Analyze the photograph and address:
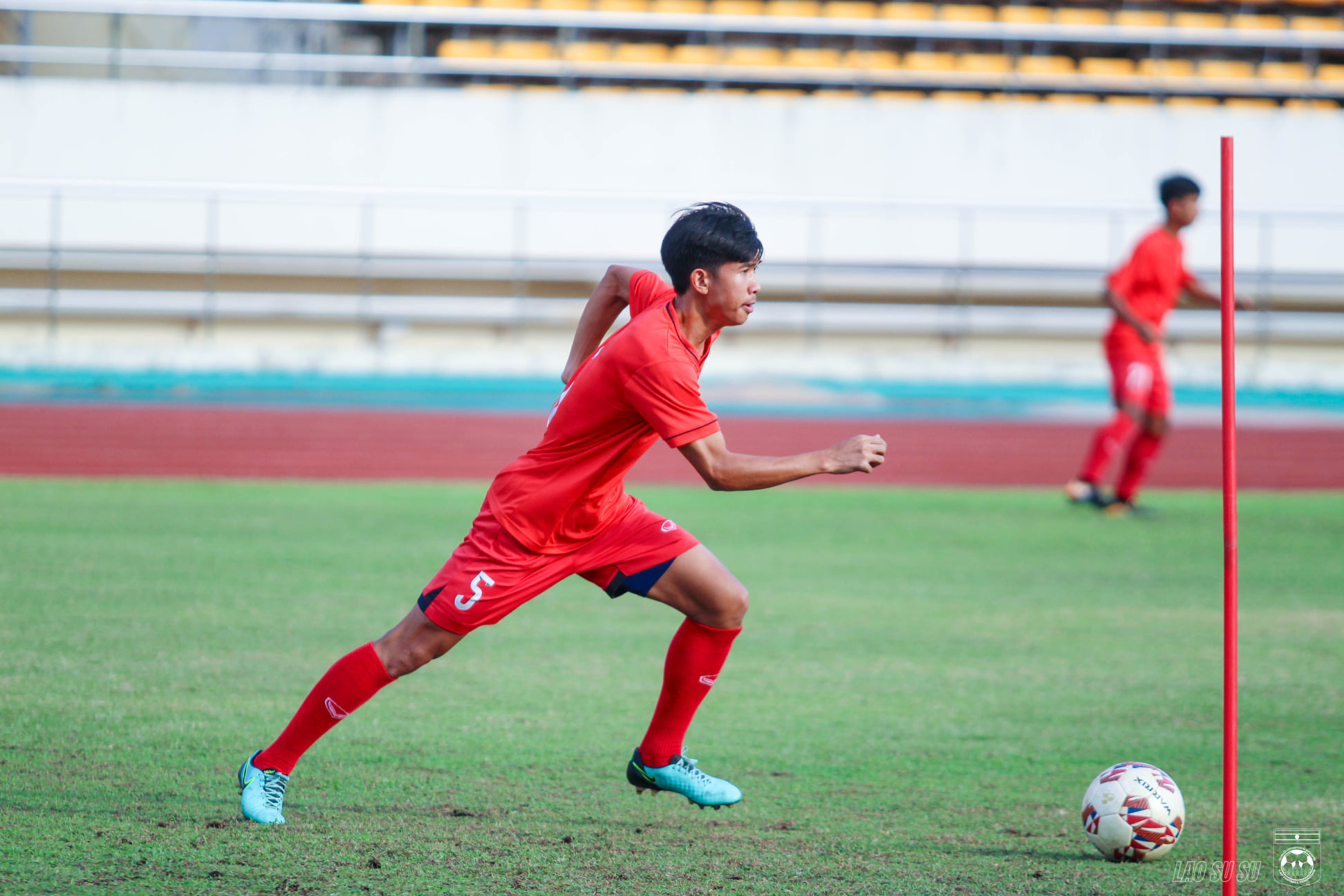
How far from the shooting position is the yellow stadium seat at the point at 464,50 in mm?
20484

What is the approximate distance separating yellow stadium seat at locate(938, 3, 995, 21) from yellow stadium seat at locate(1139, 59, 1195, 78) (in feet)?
9.05

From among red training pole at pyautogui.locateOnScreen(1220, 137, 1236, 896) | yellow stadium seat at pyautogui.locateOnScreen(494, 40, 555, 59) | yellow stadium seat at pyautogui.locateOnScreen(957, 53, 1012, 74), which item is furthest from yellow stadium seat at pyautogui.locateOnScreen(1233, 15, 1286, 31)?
red training pole at pyautogui.locateOnScreen(1220, 137, 1236, 896)

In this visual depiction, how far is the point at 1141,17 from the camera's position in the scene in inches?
887

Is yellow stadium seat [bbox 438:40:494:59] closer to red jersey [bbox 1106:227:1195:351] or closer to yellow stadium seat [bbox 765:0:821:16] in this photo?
yellow stadium seat [bbox 765:0:821:16]

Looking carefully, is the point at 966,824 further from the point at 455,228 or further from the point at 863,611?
the point at 455,228

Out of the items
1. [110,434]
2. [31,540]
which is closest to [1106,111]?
[110,434]

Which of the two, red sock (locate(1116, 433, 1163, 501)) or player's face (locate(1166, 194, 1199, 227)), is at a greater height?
player's face (locate(1166, 194, 1199, 227))

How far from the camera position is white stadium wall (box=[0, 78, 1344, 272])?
59.2ft

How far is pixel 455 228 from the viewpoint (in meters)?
18.0

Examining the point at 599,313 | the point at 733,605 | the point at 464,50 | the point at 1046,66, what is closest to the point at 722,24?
the point at 464,50

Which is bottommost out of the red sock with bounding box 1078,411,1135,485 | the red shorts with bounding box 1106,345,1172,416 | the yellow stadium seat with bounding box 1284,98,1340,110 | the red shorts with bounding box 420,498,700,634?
the red shorts with bounding box 420,498,700,634

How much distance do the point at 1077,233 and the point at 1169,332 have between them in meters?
1.99

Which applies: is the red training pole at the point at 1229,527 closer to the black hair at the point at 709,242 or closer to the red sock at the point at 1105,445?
the black hair at the point at 709,242

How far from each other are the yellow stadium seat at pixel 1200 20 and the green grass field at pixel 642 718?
56.8ft
